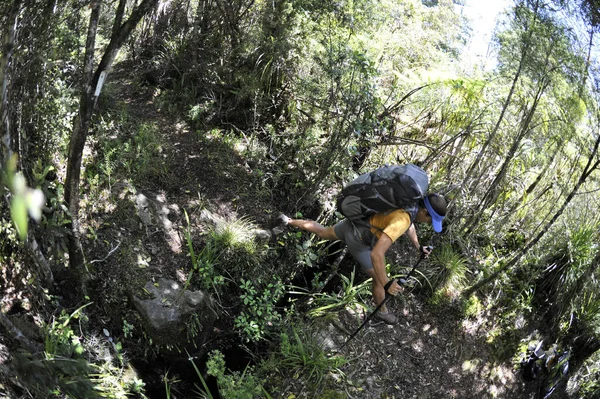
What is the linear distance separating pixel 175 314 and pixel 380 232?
7.14 ft

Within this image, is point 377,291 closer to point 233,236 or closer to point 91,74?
point 233,236

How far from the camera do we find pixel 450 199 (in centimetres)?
614

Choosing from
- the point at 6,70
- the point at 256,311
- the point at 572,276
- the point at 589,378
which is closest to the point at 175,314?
the point at 256,311

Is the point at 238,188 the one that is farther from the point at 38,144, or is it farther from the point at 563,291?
the point at 563,291

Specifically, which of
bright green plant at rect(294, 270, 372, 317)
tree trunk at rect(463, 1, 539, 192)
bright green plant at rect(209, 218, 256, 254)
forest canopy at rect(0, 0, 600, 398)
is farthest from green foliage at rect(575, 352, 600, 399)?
bright green plant at rect(209, 218, 256, 254)

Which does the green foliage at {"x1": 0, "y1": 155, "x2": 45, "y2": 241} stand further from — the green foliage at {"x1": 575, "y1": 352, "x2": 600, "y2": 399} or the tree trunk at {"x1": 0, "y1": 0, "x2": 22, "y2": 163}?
the green foliage at {"x1": 575, "y1": 352, "x2": 600, "y2": 399}

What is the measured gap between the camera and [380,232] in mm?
4512

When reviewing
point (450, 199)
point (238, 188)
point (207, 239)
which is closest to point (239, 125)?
Answer: point (238, 188)

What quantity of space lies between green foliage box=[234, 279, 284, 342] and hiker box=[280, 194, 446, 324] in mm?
863

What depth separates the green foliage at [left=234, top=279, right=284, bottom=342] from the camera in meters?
4.71

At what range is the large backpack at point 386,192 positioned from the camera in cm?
423

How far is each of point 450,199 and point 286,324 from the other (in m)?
2.89

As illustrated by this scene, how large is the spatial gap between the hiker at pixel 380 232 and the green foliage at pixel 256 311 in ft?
2.83

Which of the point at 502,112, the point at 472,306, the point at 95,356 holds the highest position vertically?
the point at 502,112
